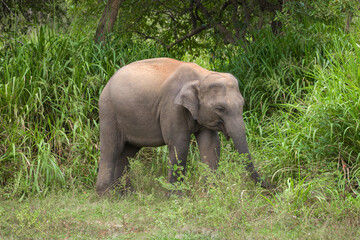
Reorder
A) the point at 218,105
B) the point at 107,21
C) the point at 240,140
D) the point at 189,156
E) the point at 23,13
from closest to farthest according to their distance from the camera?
the point at 240,140
the point at 218,105
the point at 189,156
the point at 107,21
the point at 23,13

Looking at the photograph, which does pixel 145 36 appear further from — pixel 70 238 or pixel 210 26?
pixel 70 238

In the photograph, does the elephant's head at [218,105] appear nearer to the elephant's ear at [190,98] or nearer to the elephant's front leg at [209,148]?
the elephant's ear at [190,98]

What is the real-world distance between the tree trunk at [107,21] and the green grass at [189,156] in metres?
0.20

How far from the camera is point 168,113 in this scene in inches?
238

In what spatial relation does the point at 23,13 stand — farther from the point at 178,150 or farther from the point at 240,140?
the point at 240,140

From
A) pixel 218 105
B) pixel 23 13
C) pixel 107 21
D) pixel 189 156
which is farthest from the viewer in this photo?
pixel 23 13

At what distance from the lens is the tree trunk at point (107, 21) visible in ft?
29.9

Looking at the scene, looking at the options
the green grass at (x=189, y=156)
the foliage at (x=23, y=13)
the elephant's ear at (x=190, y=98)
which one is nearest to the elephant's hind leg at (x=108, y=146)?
the green grass at (x=189, y=156)

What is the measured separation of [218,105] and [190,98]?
0.99ft

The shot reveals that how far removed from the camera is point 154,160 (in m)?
7.57

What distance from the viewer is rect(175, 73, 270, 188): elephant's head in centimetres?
561

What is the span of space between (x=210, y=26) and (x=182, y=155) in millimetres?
4999

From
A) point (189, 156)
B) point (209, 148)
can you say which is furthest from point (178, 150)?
point (189, 156)

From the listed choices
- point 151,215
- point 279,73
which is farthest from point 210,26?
point 151,215
